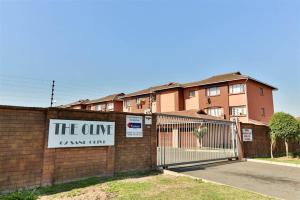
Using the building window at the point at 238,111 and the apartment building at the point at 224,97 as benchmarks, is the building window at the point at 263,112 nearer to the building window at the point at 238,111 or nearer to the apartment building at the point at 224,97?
the apartment building at the point at 224,97

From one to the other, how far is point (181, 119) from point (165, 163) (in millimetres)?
2434

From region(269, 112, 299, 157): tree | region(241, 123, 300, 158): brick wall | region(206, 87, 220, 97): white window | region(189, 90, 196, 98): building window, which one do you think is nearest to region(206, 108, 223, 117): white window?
region(206, 87, 220, 97): white window

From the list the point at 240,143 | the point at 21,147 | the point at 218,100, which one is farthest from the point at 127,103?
the point at 21,147

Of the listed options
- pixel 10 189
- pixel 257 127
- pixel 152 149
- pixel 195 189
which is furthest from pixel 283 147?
pixel 10 189

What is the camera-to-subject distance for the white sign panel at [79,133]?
717 cm

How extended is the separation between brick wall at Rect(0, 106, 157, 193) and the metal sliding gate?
2.02 m

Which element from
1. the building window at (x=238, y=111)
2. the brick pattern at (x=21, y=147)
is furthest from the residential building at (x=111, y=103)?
the brick pattern at (x=21, y=147)

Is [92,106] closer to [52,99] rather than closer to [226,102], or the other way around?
[226,102]

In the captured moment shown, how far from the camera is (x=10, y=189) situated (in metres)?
6.18

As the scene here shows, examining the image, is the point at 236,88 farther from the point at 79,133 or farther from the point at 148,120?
the point at 79,133

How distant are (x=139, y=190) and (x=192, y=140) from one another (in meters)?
6.21

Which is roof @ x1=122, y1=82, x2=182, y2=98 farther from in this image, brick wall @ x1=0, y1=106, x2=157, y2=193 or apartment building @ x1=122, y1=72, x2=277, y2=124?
brick wall @ x1=0, y1=106, x2=157, y2=193

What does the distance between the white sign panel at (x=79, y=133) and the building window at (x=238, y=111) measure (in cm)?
2341

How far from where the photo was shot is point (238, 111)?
2884 cm
